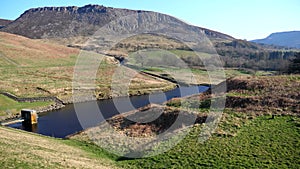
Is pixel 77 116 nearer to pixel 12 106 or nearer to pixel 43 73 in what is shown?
pixel 12 106

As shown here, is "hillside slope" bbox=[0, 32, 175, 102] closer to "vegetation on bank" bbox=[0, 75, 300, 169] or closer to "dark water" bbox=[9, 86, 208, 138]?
"dark water" bbox=[9, 86, 208, 138]

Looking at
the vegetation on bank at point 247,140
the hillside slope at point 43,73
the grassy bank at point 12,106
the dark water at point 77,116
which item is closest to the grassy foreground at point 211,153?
the vegetation on bank at point 247,140

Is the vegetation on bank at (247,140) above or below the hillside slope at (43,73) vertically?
below

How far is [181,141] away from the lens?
92.0 feet

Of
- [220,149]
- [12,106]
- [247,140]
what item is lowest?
[220,149]

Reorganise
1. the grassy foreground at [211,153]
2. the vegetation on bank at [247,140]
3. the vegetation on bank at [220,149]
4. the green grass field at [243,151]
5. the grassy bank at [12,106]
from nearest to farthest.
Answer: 1. the grassy foreground at [211,153]
2. the vegetation on bank at [220,149]
3. the green grass field at [243,151]
4. the vegetation on bank at [247,140]
5. the grassy bank at [12,106]

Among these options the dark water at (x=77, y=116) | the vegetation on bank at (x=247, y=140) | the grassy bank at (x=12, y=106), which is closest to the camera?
the vegetation on bank at (x=247, y=140)

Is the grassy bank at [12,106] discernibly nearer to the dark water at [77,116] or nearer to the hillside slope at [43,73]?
the dark water at [77,116]

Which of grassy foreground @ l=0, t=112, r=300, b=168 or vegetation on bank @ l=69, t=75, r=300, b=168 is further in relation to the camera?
vegetation on bank @ l=69, t=75, r=300, b=168

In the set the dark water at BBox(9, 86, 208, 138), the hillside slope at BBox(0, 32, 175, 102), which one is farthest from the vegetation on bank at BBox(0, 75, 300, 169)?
the hillside slope at BBox(0, 32, 175, 102)

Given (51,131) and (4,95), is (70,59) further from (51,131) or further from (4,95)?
(51,131)

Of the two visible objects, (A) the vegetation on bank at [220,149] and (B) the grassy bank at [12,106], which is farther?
(B) the grassy bank at [12,106]

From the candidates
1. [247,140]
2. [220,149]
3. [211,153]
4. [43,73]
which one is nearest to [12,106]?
[43,73]

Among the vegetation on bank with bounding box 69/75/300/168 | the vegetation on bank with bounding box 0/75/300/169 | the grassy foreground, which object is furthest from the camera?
the vegetation on bank with bounding box 69/75/300/168
